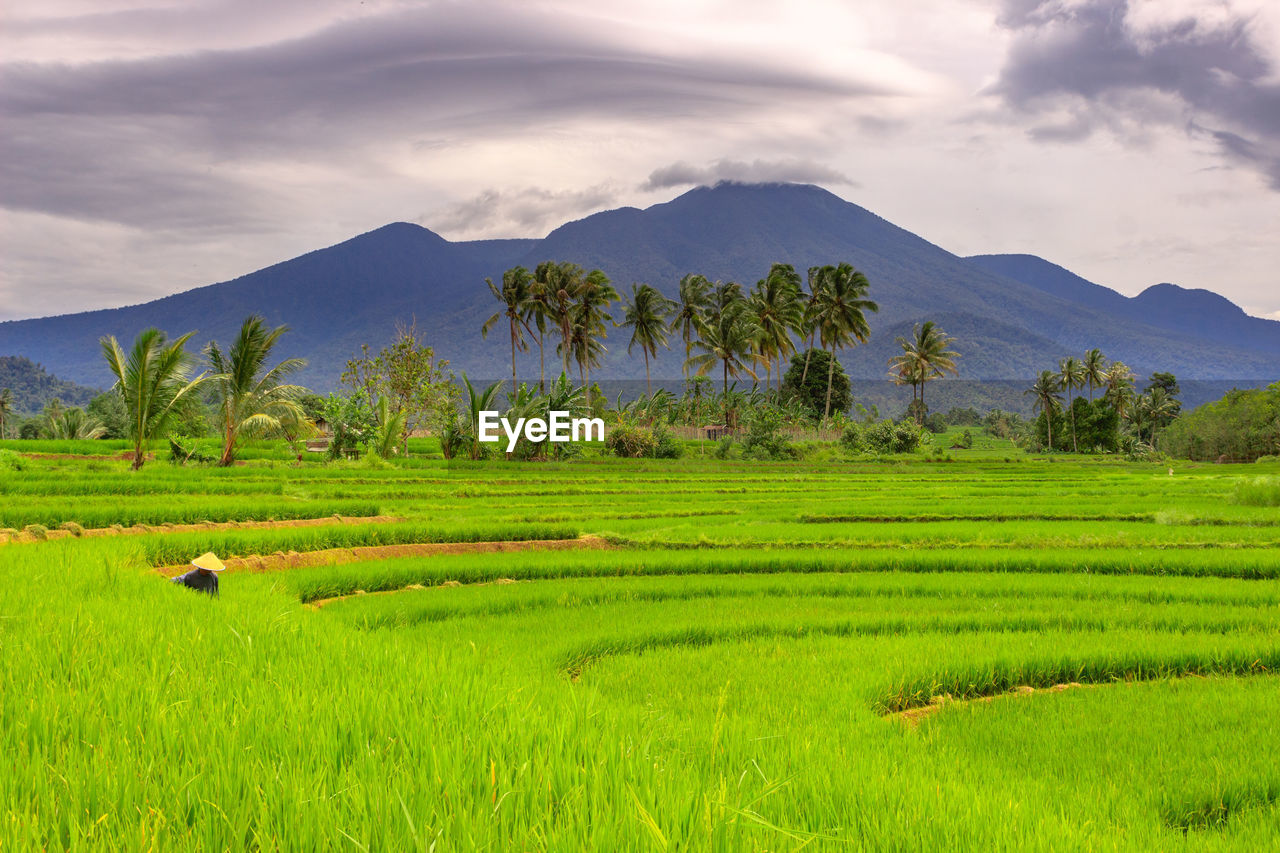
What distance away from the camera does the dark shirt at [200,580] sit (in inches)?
299

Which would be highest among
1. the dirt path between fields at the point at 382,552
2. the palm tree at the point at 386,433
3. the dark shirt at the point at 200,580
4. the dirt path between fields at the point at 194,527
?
the palm tree at the point at 386,433

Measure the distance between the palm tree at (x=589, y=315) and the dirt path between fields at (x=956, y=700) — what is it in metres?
59.4

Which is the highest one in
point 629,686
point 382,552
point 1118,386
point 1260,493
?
point 1118,386

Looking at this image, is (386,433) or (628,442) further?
(628,442)

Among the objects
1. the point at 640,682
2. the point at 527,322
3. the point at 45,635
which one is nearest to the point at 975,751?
the point at 640,682

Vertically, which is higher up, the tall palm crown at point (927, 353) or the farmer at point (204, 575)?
the tall palm crown at point (927, 353)

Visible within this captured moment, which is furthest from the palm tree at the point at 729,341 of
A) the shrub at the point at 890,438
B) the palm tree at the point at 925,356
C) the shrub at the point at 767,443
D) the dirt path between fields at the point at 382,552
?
the dirt path between fields at the point at 382,552

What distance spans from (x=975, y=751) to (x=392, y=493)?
2087 cm

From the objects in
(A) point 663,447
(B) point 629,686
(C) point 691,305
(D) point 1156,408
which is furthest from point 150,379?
(D) point 1156,408

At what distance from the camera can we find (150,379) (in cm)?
2275

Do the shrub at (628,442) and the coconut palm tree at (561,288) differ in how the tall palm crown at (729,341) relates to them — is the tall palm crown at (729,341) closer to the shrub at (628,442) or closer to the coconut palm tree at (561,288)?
the coconut palm tree at (561,288)

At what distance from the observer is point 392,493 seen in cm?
2367

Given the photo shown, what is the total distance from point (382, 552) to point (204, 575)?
670 centimetres

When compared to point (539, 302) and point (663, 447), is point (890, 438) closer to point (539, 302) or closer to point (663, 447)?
point (663, 447)
